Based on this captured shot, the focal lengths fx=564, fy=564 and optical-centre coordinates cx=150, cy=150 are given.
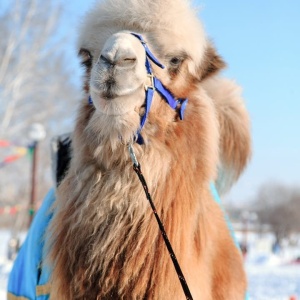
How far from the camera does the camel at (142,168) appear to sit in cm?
232

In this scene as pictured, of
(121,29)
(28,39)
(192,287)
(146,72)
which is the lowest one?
(192,287)

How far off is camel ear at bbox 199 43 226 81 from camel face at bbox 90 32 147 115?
533 millimetres

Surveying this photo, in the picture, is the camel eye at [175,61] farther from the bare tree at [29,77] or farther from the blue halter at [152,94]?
the bare tree at [29,77]

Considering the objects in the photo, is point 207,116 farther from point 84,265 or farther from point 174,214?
point 84,265

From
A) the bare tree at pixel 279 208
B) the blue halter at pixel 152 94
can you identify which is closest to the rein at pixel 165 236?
the blue halter at pixel 152 94

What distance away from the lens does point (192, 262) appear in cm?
243

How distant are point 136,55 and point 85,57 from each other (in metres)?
0.53

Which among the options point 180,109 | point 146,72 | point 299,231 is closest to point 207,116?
point 180,109

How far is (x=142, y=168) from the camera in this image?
2.39 metres

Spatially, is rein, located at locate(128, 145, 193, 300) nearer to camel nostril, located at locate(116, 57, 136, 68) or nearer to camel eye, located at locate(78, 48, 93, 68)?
camel nostril, located at locate(116, 57, 136, 68)

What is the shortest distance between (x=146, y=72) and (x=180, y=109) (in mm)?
242

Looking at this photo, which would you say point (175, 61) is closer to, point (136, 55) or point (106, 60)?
point (136, 55)

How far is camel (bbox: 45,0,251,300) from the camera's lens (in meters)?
2.32

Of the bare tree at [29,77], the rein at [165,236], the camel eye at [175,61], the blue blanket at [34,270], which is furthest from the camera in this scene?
the bare tree at [29,77]
